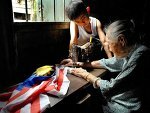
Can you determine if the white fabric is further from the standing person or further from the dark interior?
the dark interior

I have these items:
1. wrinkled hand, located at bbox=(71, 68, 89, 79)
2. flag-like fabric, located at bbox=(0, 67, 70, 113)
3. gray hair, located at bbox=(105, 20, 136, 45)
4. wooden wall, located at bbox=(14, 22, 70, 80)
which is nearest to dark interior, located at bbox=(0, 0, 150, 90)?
wooden wall, located at bbox=(14, 22, 70, 80)

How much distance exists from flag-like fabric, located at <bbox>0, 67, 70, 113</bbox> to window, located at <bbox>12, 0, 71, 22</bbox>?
1.45 m

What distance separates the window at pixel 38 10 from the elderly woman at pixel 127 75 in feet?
6.62

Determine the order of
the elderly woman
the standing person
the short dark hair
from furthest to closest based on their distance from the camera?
the standing person → the short dark hair → the elderly woman

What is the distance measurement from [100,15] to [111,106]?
449 cm

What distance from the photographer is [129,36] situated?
106 inches

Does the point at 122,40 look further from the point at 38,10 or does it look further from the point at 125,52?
the point at 38,10

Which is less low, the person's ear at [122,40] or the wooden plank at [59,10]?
the wooden plank at [59,10]

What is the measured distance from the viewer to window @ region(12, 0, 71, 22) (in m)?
3.55

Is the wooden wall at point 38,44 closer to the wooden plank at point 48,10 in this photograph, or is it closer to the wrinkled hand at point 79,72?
the wooden plank at point 48,10

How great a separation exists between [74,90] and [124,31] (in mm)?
1283

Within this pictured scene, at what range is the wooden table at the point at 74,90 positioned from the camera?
7.96ft

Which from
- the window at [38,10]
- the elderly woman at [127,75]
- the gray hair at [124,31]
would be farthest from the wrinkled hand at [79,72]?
A: the window at [38,10]

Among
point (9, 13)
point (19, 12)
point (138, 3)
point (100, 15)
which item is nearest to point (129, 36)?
point (9, 13)
